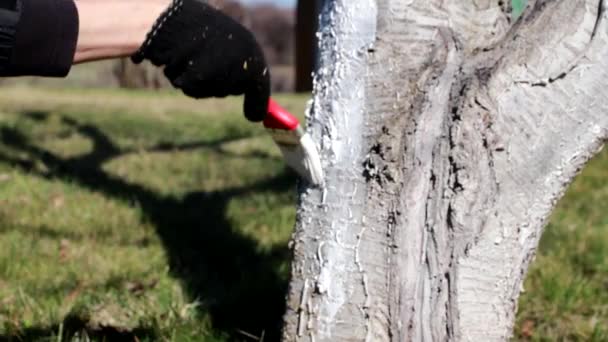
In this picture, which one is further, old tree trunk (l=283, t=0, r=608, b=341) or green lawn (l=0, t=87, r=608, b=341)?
green lawn (l=0, t=87, r=608, b=341)

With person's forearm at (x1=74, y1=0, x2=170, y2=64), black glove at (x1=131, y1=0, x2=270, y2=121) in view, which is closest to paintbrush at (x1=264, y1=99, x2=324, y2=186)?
black glove at (x1=131, y1=0, x2=270, y2=121)

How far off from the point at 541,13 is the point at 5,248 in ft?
7.37

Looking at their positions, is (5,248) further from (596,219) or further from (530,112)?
(596,219)

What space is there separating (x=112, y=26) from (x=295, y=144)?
0.59m

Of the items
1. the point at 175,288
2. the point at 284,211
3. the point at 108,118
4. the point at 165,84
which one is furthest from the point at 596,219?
the point at 165,84

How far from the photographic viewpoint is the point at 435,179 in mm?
2131

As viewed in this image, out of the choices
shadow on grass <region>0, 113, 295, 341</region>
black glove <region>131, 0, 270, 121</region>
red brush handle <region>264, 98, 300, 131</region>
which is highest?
black glove <region>131, 0, 270, 121</region>

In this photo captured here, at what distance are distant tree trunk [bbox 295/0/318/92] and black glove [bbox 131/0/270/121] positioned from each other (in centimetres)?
899

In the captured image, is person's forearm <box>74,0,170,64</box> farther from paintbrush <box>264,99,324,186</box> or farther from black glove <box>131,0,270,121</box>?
paintbrush <box>264,99,324,186</box>

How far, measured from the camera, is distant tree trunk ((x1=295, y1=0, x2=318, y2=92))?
36.6ft

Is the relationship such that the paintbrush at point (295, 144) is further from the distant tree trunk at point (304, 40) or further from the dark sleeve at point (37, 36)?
the distant tree trunk at point (304, 40)

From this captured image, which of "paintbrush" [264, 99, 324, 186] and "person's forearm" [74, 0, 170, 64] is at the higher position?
"person's forearm" [74, 0, 170, 64]

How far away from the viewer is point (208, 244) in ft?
12.6

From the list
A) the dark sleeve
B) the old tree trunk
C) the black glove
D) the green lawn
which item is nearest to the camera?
the dark sleeve
